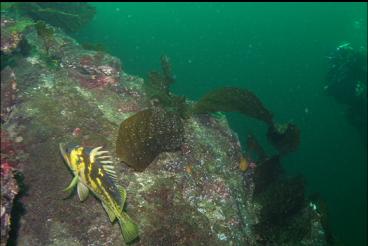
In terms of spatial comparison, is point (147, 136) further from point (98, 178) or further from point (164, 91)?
point (164, 91)

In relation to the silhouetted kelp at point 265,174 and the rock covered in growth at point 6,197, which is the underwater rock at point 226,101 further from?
the rock covered in growth at point 6,197

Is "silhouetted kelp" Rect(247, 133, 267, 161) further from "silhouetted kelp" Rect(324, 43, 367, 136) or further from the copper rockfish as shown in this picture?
"silhouetted kelp" Rect(324, 43, 367, 136)

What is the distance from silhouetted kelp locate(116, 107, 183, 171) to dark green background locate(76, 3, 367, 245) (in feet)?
9.92

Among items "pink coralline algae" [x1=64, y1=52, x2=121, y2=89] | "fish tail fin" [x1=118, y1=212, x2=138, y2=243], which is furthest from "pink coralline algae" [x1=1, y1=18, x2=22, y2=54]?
"fish tail fin" [x1=118, y1=212, x2=138, y2=243]

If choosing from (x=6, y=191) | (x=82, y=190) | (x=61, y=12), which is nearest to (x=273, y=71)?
(x=61, y=12)

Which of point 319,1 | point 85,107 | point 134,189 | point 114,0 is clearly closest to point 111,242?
point 134,189

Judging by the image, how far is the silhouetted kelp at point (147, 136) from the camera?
470cm

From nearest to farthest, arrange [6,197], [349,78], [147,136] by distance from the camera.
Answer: [6,197]
[147,136]
[349,78]

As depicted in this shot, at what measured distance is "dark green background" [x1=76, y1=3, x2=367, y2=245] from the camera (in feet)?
63.3

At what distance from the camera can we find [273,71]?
32594 mm

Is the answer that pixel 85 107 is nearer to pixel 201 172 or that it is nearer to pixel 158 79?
pixel 158 79

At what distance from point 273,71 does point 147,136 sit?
96.9 feet

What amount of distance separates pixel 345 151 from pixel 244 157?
21231 mm

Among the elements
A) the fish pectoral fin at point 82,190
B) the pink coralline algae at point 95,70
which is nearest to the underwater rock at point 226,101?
the pink coralline algae at point 95,70
